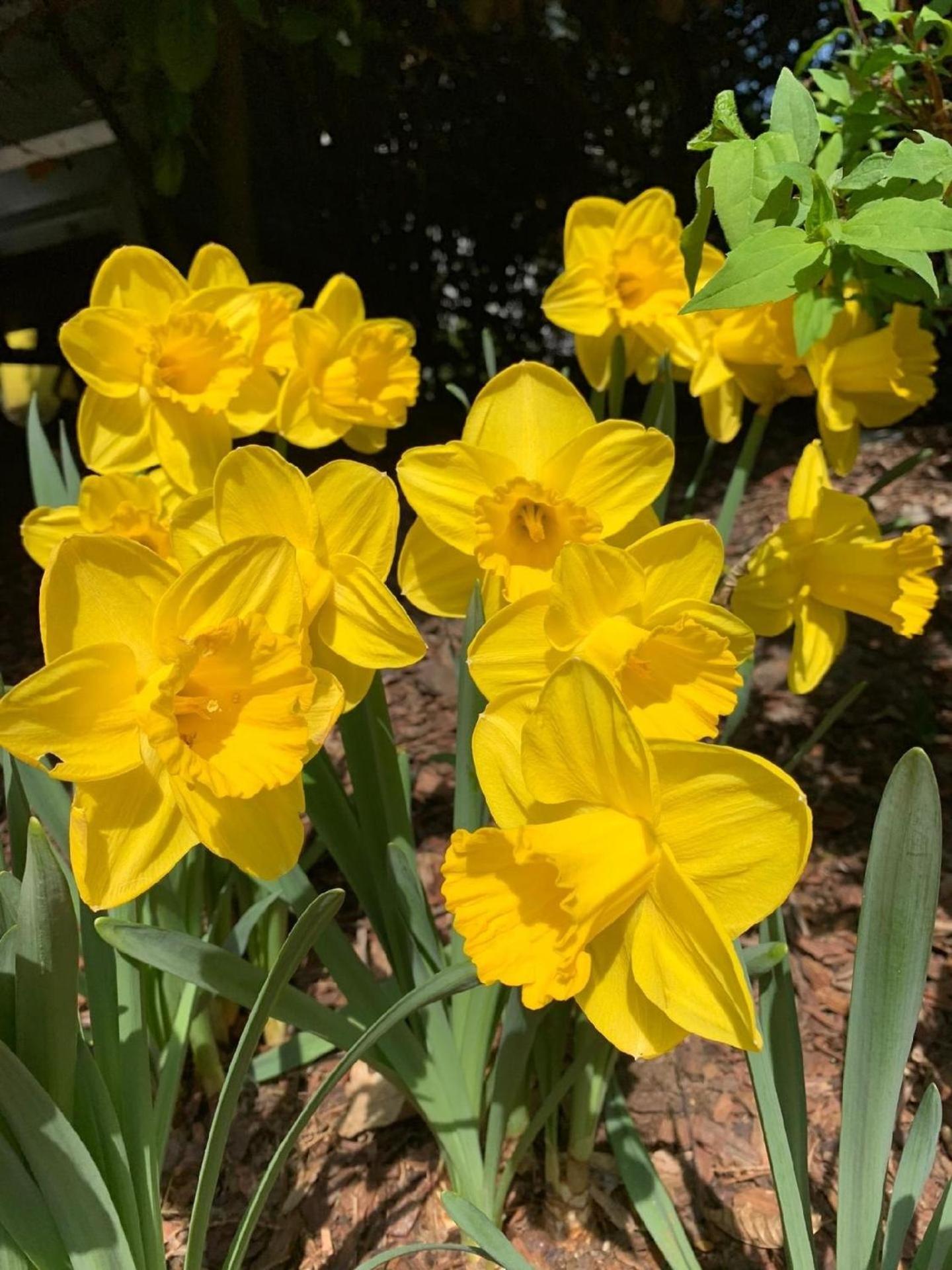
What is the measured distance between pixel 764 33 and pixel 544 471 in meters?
3.01

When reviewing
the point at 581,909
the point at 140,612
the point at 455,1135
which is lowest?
the point at 455,1135

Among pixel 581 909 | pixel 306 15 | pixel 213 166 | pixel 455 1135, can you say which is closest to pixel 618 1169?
pixel 455 1135

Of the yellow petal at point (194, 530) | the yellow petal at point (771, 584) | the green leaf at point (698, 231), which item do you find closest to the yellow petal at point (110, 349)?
the yellow petal at point (194, 530)

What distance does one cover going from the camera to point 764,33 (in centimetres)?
301

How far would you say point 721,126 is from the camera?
81 cm

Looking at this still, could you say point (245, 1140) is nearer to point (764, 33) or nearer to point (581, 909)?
point (581, 909)

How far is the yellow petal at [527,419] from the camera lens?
90cm

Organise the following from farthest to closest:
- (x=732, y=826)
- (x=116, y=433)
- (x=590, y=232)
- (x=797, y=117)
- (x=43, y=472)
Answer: (x=43, y=472)
(x=590, y=232)
(x=116, y=433)
(x=797, y=117)
(x=732, y=826)

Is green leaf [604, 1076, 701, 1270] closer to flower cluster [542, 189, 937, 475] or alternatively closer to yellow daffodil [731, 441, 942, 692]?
yellow daffodil [731, 441, 942, 692]

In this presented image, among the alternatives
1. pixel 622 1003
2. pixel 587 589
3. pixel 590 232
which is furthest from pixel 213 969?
pixel 590 232

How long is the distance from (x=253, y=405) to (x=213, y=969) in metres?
0.67

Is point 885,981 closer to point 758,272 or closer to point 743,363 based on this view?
point 758,272

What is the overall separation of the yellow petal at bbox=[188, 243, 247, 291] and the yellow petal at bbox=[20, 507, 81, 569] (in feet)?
1.14

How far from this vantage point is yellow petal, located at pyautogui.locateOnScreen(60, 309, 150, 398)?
1.07 meters
